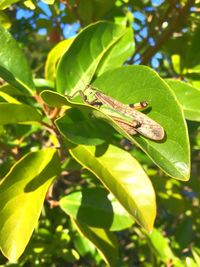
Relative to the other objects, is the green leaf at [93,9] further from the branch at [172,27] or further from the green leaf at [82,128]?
the green leaf at [82,128]

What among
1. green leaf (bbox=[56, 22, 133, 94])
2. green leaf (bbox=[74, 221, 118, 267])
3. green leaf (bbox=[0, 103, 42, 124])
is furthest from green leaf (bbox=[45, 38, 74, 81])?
green leaf (bbox=[74, 221, 118, 267])

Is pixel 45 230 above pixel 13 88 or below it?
below

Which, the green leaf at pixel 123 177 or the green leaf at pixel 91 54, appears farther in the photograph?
the green leaf at pixel 91 54

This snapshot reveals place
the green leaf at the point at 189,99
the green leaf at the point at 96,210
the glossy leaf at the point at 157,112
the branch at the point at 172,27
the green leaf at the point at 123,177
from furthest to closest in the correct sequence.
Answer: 1. the branch at the point at 172,27
2. the green leaf at the point at 96,210
3. the green leaf at the point at 189,99
4. the green leaf at the point at 123,177
5. the glossy leaf at the point at 157,112

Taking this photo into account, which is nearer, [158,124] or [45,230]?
[158,124]

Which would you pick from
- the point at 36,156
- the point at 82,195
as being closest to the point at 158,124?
the point at 36,156

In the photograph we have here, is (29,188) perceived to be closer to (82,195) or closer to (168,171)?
(82,195)

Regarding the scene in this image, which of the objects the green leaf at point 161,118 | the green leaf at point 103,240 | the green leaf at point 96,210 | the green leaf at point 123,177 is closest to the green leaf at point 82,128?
the green leaf at point 123,177
